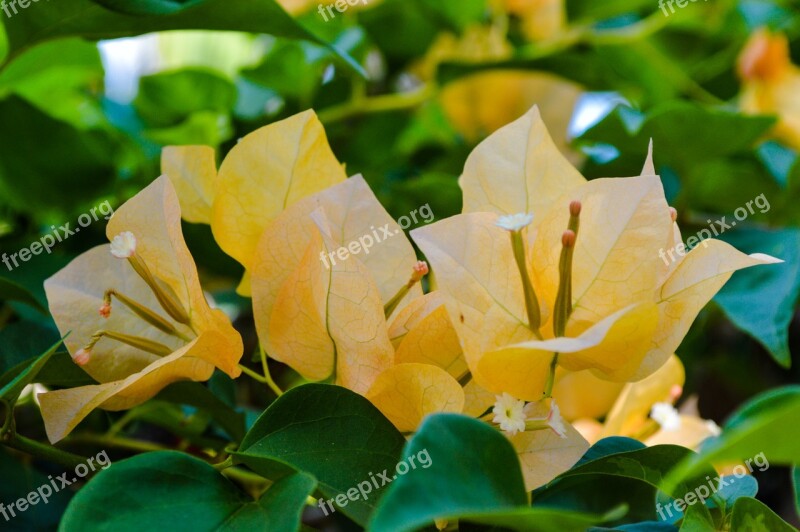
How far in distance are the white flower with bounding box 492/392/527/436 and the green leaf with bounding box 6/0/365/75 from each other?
23 cm

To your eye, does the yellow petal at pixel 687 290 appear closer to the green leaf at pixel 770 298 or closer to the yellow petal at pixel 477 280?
the yellow petal at pixel 477 280

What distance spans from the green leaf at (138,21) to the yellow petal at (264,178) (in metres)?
0.09

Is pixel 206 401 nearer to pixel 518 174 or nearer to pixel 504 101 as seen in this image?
pixel 518 174

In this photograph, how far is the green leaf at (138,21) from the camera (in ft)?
1.50

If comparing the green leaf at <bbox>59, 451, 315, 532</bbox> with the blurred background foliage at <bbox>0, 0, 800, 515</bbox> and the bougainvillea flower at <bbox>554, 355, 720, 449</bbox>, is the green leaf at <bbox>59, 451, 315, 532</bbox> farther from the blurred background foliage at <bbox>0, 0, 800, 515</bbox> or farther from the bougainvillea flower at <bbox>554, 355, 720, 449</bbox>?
the bougainvillea flower at <bbox>554, 355, 720, 449</bbox>

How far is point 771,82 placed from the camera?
0.82 m

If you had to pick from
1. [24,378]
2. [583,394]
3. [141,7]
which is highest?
[141,7]

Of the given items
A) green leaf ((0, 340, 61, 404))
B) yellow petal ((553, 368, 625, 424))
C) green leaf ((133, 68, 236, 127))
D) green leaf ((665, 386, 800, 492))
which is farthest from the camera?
green leaf ((133, 68, 236, 127))

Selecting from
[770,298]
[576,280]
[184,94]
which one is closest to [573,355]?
[576,280]

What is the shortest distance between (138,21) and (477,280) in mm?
265

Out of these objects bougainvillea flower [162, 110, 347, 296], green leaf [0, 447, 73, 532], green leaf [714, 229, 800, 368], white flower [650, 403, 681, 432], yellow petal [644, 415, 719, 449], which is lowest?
yellow petal [644, 415, 719, 449]

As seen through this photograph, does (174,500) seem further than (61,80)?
No

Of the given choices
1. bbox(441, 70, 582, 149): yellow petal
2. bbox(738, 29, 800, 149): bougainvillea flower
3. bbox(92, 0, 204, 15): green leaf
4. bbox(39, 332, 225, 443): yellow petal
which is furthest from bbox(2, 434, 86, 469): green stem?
bbox(738, 29, 800, 149): bougainvillea flower

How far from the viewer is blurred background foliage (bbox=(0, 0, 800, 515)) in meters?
0.53
